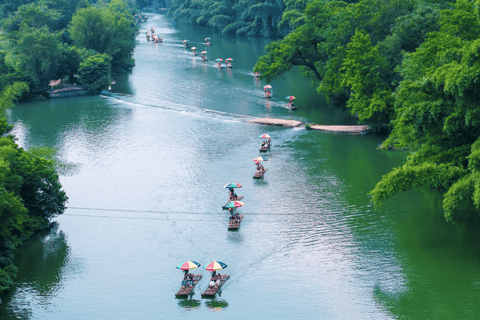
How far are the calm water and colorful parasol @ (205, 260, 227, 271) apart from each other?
41.7 inches

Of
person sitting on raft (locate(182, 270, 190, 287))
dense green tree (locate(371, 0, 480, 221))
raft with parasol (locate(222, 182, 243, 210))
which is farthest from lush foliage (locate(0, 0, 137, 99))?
dense green tree (locate(371, 0, 480, 221))

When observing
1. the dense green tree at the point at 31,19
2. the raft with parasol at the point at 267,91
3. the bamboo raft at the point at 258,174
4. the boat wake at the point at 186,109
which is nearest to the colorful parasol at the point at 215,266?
the bamboo raft at the point at 258,174

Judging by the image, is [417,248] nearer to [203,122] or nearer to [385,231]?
[385,231]

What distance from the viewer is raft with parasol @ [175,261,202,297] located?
116 feet

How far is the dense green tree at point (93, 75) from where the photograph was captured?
8775cm

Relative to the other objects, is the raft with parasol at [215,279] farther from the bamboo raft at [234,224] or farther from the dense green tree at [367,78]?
the dense green tree at [367,78]

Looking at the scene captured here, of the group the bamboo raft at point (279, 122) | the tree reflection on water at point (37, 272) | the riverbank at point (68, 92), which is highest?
the bamboo raft at point (279, 122)

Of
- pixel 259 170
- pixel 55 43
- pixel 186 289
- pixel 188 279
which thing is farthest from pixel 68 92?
pixel 186 289

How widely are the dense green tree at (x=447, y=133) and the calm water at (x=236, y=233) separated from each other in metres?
4.43

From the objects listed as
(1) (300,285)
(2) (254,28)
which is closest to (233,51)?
(2) (254,28)

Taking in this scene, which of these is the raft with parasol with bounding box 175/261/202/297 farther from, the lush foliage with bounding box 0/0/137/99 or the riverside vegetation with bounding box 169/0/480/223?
the lush foliage with bounding box 0/0/137/99

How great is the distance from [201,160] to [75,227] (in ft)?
51.4

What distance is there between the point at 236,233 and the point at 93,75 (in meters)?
53.4

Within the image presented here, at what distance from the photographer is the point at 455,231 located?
40.7 meters
